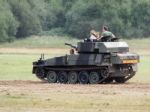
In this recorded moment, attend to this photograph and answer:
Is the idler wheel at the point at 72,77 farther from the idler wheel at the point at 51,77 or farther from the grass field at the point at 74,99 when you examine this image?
the grass field at the point at 74,99

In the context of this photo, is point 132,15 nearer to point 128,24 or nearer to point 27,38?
point 128,24

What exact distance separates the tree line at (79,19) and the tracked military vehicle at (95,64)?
59.0 metres

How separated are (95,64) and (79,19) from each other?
64.5m

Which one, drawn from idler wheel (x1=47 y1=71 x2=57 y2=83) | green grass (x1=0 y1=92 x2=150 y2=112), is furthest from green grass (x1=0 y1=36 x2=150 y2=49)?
green grass (x1=0 y1=92 x2=150 y2=112)

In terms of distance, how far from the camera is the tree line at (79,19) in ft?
312

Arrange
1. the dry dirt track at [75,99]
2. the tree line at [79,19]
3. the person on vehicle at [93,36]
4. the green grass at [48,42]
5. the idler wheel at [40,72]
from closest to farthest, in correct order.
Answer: the dry dirt track at [75,99]
the person on vehicle at [93,36]
the idler wheel at [40,72]
the green grass at [48,42]
the tree line at [79,19]

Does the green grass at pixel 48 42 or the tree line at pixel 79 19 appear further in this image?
the tree line at pixel 79 19

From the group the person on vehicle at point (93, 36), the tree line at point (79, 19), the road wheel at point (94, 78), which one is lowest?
the road wheel at point (94, 78)

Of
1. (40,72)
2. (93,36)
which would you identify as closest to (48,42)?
(40,72)

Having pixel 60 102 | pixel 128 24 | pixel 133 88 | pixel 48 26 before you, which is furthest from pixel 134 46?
pixel 60 102

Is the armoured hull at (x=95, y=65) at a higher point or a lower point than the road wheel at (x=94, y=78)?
higher

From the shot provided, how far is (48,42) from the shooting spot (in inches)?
3573

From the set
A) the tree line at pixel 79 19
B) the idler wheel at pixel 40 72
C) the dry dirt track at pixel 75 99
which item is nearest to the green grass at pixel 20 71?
the idler wheel at pixel 40 72

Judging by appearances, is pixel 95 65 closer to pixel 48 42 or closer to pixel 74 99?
pixel 74 99
